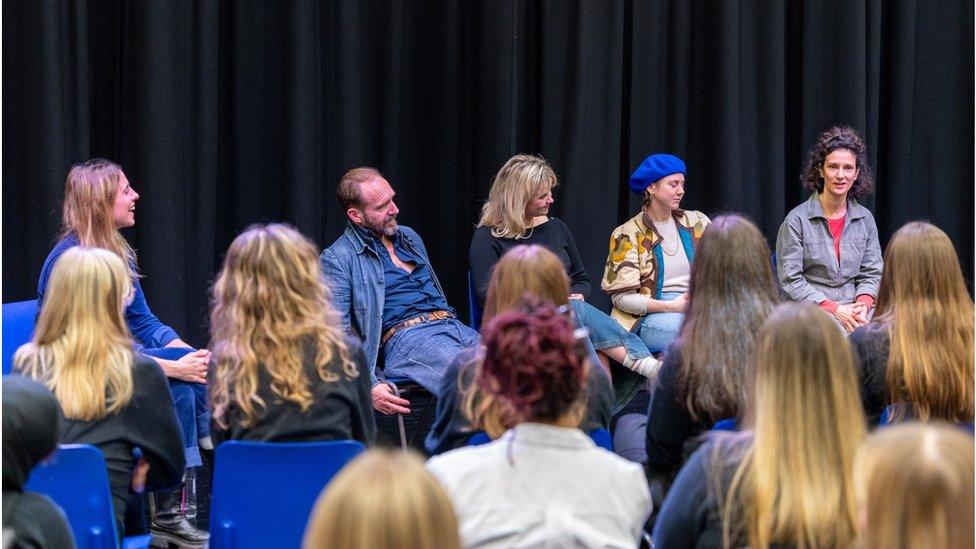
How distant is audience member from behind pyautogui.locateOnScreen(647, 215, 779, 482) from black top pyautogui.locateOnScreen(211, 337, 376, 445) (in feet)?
2.28

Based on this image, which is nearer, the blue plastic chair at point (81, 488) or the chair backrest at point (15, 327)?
the blue plastic chair at point (81, 488)

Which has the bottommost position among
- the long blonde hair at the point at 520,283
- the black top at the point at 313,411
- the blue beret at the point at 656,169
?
the black top at the point at 313,411

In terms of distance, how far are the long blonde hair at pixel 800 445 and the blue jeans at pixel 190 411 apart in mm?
2023

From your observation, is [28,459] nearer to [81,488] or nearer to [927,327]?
[81,488]

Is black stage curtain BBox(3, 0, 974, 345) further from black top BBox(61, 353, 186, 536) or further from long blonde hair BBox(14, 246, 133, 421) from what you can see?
black top BBox(61, 353, 186, 536)

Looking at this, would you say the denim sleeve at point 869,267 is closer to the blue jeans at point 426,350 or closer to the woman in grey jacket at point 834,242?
the woman in grey jacket at point 834,242

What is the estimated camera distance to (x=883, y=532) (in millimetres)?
1424

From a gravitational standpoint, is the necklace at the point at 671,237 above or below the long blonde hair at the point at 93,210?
below

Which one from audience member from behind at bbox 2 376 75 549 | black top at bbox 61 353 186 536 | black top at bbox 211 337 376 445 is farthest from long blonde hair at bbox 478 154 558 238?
audience member from behind at bbox 2 376 75 549

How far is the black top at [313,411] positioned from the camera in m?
2.62

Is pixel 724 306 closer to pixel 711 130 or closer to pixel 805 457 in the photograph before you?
pixel 805 457

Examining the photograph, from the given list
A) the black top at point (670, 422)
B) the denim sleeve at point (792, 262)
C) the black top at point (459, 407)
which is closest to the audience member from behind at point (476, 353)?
the black top at point (459, 407)

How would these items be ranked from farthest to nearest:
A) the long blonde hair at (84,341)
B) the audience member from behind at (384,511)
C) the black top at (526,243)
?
the black top at (526,243)
the long blonde hair at (84,341)
the audience member from behind at (384,511)

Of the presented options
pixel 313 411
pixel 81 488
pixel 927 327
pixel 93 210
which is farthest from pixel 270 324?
pixel 927 327
